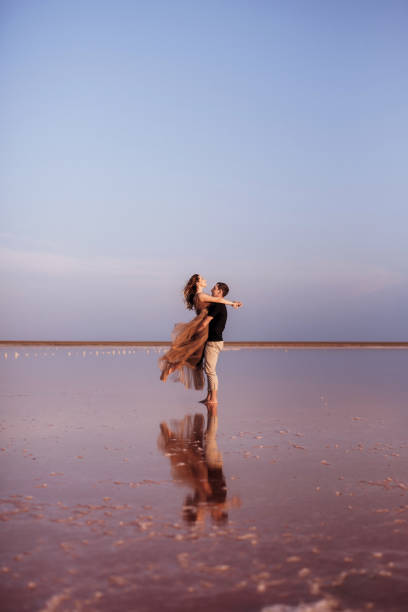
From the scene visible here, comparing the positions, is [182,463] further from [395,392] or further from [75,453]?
[395,392]

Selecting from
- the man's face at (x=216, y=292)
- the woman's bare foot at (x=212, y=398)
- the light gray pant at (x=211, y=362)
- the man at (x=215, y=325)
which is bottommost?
the woman's bare foot at (x=212, y=398)

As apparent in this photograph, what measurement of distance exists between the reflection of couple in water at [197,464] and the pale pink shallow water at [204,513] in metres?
0.03

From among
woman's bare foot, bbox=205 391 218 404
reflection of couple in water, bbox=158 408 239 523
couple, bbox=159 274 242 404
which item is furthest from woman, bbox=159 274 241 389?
reflection of couple in water, bbox=158 408 239 523

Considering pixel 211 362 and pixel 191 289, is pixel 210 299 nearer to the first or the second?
pixel 191 289

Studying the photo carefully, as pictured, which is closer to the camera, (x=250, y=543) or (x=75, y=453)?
(x=250, y=543)

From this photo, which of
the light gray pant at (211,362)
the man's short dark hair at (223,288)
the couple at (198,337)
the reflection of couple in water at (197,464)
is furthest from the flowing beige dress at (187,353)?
the reflection of couple in water at (197,464)

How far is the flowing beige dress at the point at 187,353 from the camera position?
40.4 feet

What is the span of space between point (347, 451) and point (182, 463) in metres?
2.12

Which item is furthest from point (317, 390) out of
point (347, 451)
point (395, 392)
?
point (347, 451)

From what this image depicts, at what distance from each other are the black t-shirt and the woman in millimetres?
110

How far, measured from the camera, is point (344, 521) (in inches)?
167

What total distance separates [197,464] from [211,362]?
5.82 metres

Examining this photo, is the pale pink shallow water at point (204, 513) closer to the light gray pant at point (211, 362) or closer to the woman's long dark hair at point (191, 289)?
the light gray pant at point (211, 362)

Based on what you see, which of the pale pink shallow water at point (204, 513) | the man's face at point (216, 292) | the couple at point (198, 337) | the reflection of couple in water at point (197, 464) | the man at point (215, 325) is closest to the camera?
the pale pink shallow water at point (204, 513)
